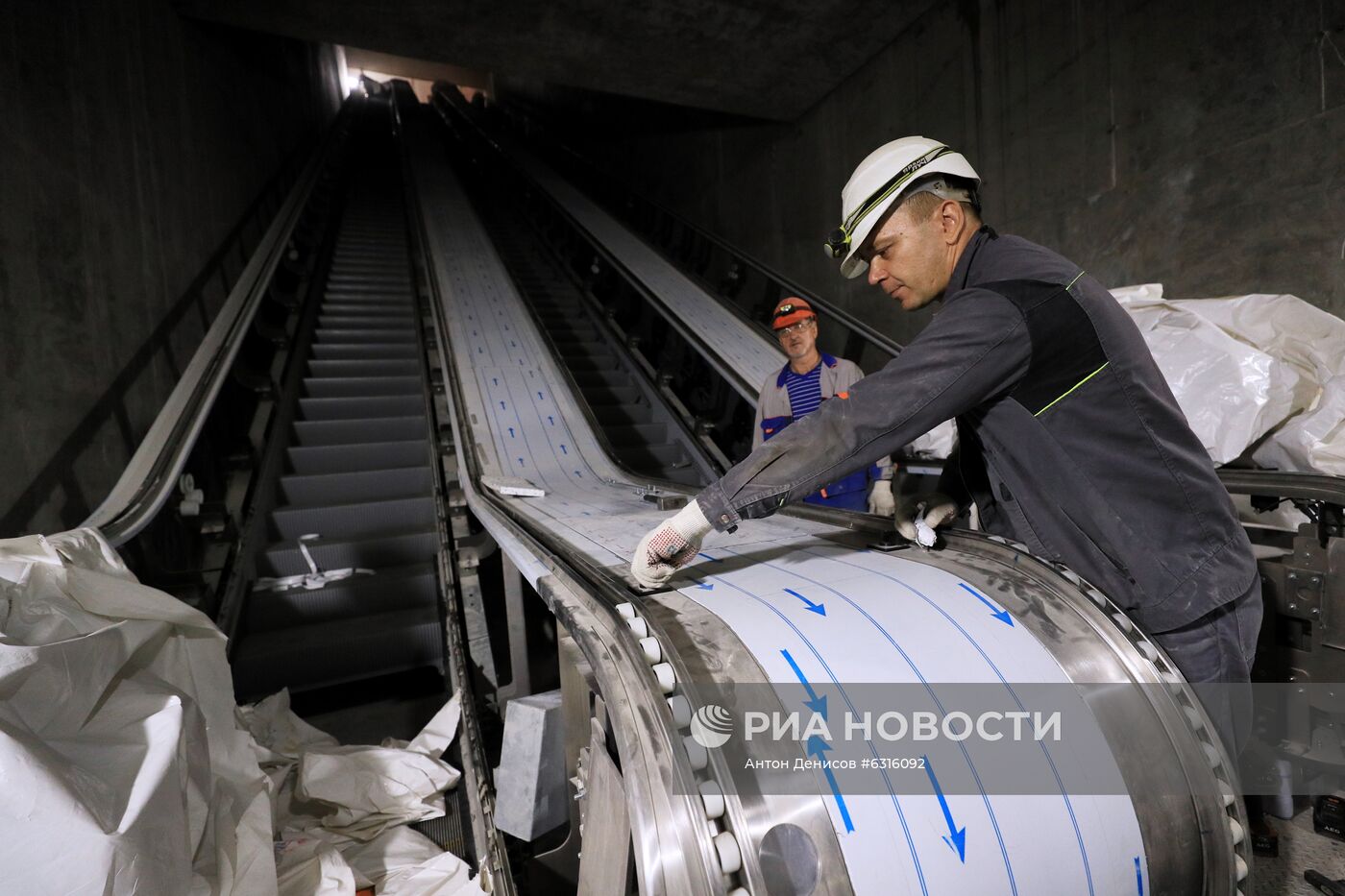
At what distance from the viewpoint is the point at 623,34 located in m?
5.11

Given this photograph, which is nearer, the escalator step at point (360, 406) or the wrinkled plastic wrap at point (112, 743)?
the wrinkled plastic wrap at point (112, 743)

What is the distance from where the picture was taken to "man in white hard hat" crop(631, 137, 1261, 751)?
1.02m

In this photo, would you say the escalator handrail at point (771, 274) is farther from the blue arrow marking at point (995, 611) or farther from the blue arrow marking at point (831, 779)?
the blue arrow marking at point (831, 779)

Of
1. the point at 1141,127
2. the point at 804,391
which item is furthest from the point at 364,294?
the point at 1141,127

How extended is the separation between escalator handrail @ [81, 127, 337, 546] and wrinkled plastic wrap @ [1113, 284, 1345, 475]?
3609mm

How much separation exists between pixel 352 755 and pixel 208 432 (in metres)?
2.70

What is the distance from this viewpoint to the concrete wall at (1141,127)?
8.96 ft

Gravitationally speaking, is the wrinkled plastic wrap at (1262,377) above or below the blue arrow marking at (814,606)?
above

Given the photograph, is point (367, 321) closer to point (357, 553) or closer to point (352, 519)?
point (352, 519)

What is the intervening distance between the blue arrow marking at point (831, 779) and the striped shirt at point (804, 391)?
234cm

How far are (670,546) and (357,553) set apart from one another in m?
2.82

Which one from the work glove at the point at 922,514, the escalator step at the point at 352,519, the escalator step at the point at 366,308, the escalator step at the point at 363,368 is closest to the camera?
the work glove at the point at 922,514

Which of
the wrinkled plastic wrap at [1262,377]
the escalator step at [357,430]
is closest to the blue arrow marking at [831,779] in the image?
the wrinkled plastic wrap at [1262,377]

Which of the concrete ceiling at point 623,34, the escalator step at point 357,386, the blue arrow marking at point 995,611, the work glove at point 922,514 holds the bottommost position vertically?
the blue arrow marking at point 995,611
